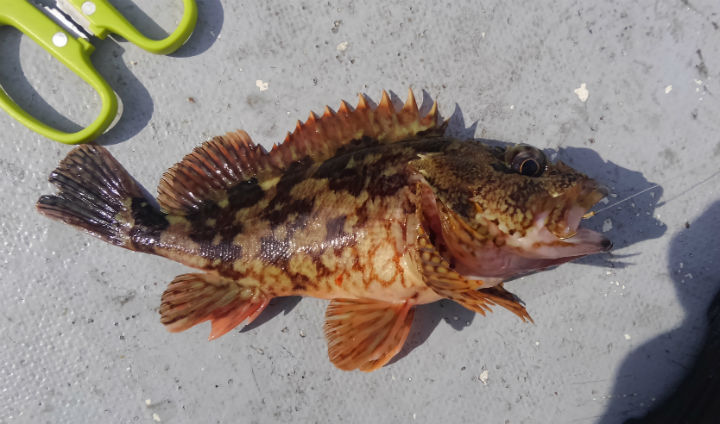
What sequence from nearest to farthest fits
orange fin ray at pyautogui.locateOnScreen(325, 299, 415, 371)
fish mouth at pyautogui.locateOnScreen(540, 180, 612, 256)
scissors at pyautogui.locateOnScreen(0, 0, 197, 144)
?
1. fish mouth at pyautogui.locateOnScreen(540, 180, 612, 256)
2. orange fin ray at pyautogui.locateOnScreen(325, 299, 415, 371)
3. scissors at pyautogui.locateOnScreen(0, 0, 197, 144)

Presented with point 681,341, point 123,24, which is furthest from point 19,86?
point 681,341

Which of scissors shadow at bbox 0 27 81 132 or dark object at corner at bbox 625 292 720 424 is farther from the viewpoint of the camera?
scissors shadow at bbox 0 27 81 132

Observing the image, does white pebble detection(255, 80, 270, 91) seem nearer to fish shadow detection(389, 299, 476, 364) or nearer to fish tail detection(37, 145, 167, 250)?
fish tail detection(37, 145, 167, 250)

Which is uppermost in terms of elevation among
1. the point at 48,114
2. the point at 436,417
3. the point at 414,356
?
the point at 48,114

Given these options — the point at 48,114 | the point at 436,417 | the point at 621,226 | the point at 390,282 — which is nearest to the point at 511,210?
the point at 390,282

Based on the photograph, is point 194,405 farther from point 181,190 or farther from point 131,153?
point 131,153

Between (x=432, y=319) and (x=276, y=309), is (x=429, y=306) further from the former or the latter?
(x=276, y=309)

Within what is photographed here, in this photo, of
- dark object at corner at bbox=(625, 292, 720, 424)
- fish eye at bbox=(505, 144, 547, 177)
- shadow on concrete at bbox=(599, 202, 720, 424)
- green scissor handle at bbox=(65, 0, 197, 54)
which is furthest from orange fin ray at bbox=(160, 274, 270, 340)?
dark object at corner at bbox=(625, 292, 720, 424)
